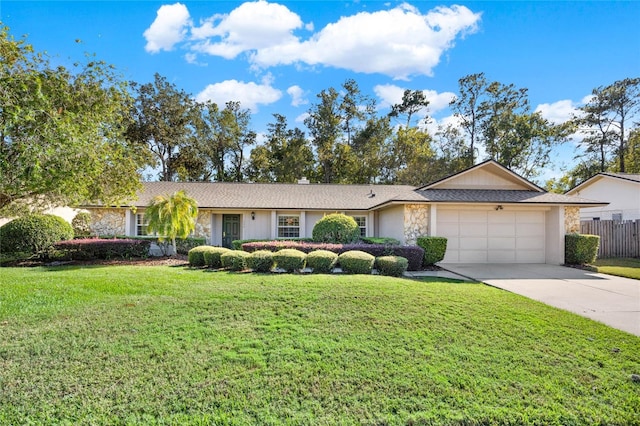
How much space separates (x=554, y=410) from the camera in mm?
3295

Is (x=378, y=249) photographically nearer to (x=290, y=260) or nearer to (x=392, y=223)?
(x=290, y=260)

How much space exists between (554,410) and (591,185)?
24.0m

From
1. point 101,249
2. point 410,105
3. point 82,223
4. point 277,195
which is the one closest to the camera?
point 101,249

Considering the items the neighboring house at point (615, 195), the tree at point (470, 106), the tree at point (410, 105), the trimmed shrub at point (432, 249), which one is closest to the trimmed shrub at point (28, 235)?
the trimmed shrub at point (432, 249)

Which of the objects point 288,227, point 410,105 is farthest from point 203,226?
point 410,105

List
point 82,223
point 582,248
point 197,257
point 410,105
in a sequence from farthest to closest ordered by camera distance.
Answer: point 410,105, point 82,223, point 582,248, point 197,257

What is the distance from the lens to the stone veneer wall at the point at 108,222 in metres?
16.2

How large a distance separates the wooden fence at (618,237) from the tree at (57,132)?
67.3ft

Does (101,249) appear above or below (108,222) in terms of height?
below

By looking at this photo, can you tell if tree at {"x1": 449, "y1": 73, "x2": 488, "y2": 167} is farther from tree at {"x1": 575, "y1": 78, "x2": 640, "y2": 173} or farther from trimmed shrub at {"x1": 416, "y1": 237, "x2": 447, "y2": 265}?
trimmed shrub at {"x1": 416, "y1": 237, "x2": 447, "y2": 265}

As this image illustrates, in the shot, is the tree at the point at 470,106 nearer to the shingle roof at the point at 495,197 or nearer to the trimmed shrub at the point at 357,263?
the shingle roof at the point at 495,197

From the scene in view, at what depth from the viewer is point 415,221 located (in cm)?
1326

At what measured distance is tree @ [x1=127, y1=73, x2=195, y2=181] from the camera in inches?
1142

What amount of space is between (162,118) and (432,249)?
26.8m
